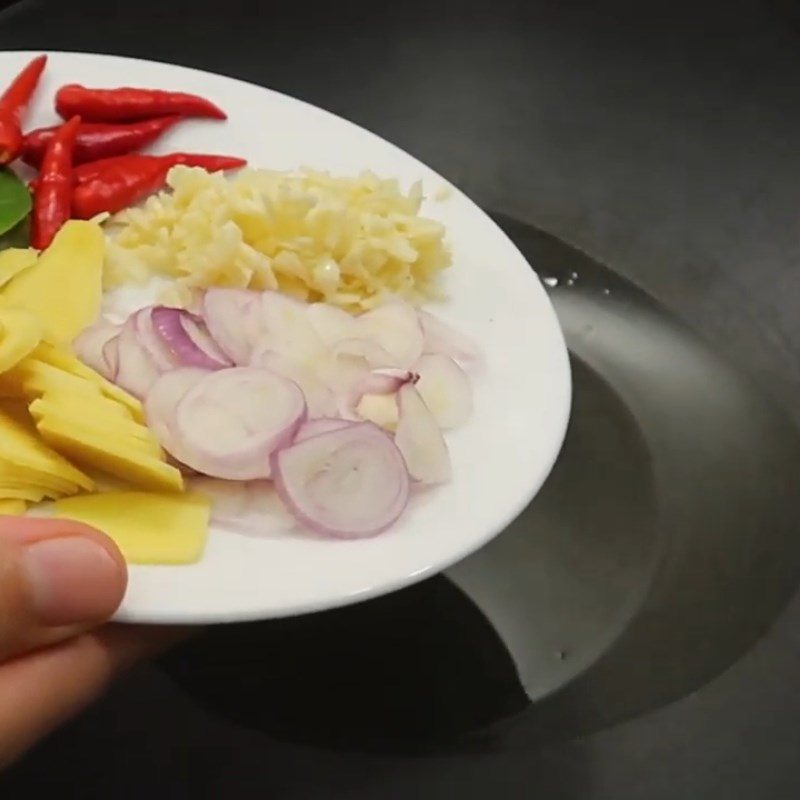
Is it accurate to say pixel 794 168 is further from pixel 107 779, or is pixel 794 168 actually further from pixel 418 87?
pixel 107 779

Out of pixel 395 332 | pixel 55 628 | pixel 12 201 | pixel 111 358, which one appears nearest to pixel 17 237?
pixel 12 201

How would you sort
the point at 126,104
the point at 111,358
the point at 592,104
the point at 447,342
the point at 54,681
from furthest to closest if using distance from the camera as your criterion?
the point at 592,104 → the point at 126,104 → the point at 447,342 → the point at 111,358 → the point at 54,681

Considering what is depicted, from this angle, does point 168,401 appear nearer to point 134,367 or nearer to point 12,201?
point 134,367

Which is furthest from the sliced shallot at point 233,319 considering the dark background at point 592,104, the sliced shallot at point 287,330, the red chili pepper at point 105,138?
the dark background at point 592,104

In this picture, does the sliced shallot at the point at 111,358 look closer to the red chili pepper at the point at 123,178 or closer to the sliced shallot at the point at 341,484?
the sliced shallot at the point at 341,484

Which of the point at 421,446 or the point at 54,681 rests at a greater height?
the point at 421,446

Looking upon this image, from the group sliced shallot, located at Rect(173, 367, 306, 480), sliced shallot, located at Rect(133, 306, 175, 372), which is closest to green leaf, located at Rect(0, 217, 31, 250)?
sliced shallot, located at Rect(133, 306, 175, 372)

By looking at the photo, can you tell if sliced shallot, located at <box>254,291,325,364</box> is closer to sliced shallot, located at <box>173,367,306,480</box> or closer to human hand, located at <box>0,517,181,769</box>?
sliced shallot, located at <box>173,367,306,480</box>
